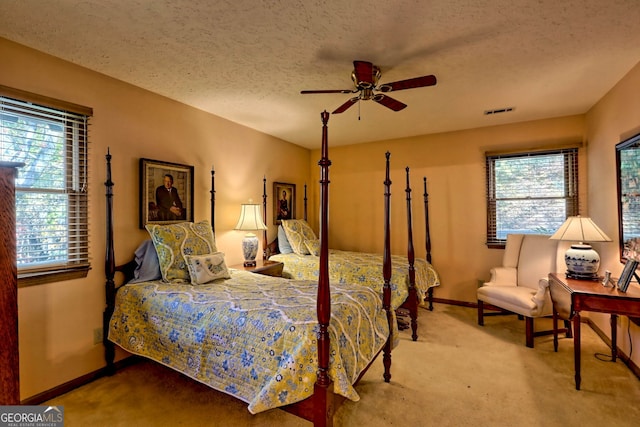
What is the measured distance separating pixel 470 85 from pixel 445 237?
2.28m

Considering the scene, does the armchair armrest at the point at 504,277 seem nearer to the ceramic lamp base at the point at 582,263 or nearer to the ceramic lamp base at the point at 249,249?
the ceramic lamp base at the point at 582,263

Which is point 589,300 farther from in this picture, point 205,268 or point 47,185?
point 47,185

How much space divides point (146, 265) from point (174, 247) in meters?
0.30

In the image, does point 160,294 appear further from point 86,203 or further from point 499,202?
point 499,202

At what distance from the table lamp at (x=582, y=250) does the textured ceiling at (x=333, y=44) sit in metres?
1.32

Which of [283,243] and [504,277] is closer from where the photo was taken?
[504,277]

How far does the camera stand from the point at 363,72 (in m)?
2.30

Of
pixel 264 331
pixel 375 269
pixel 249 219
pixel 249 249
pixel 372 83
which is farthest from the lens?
pixel 249 219

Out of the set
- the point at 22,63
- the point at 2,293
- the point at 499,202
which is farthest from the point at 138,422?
the point at 499,202

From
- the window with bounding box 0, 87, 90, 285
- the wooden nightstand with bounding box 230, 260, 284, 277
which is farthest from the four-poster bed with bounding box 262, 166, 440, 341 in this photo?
the window with bounding box 0, 87, 90, 285

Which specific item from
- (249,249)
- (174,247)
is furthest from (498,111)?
(174,247)

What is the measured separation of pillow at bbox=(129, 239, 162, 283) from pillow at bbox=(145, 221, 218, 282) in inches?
3.6

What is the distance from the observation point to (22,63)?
2074 millimetres

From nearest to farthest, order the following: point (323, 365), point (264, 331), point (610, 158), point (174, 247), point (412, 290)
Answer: point (323, 365)
point (264, 331)
point (174, 247)
point (610, 158)
point (412, 290)
